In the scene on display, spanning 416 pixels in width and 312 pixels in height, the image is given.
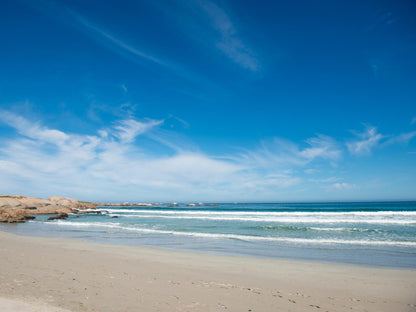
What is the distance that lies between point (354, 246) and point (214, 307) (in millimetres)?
11457

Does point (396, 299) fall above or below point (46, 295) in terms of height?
below

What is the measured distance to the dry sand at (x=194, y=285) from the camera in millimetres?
5164

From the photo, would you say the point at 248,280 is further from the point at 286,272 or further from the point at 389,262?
the point at 389,262

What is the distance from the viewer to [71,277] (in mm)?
7008

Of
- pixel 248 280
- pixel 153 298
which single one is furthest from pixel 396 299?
pixel 153 298

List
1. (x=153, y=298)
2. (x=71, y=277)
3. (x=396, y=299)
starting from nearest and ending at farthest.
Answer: (x=153, y=298) → (x=396, y=299) → (x=71, y=277)

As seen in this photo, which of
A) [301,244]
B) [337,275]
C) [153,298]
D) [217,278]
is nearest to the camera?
[153,298]

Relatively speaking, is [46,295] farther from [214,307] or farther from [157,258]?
[157,258]

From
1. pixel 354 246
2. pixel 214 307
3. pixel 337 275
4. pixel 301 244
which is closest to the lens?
pixel 214 307

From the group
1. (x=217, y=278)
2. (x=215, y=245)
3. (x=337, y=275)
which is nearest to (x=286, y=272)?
(x=337, y=275)

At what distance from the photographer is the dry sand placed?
5164 mm

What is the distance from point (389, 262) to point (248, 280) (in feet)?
21.9

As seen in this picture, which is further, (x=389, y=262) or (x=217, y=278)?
(x=389, y=262)

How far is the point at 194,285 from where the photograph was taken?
6672 millimetres
